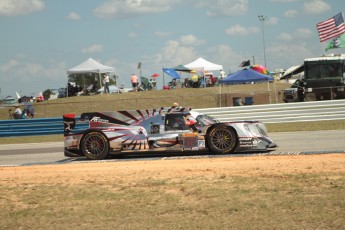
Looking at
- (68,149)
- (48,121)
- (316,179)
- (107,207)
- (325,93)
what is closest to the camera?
(107,207)

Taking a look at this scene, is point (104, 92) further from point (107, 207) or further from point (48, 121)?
point (107, 207)

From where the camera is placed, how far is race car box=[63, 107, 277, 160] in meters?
12.2

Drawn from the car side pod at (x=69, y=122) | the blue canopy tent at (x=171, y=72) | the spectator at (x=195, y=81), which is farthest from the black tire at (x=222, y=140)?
the spectator at (x=195, y=81)

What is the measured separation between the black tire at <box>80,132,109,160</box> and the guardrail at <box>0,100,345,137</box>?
9280 mm

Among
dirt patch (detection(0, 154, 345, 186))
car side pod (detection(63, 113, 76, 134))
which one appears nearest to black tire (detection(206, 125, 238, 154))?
dirt patch (detection(0, 154, 345, 186))

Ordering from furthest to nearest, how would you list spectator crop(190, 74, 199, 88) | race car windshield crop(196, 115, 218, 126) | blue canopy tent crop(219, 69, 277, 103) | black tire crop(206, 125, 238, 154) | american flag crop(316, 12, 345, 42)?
1. spectator crop(190, 74, 199, 88)
2. american flag crop(316, 12, 345, 42)
3. blue canopy tent crop(219, 69, 277, 103)
4. race car windshield crop(196, 115, 218, 126)
5. black tire crop(206, 125, 238, 154)

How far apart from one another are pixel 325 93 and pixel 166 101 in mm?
9668

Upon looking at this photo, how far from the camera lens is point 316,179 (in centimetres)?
799

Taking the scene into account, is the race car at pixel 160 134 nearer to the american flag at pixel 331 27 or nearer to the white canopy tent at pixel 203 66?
the american flag at pixel 331 27

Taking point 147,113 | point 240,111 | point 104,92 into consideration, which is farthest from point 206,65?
point 147,113

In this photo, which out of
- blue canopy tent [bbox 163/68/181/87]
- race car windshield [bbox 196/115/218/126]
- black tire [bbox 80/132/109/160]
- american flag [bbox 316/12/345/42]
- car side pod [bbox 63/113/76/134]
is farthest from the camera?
blue canopy tent [bbox 163/68/181/87]

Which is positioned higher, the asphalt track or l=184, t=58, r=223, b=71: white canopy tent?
l=184, t=58, r=223, b=71: white canopy tent

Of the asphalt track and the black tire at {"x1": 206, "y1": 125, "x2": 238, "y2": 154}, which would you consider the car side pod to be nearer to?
the asphalt track

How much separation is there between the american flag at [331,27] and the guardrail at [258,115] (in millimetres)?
9896
